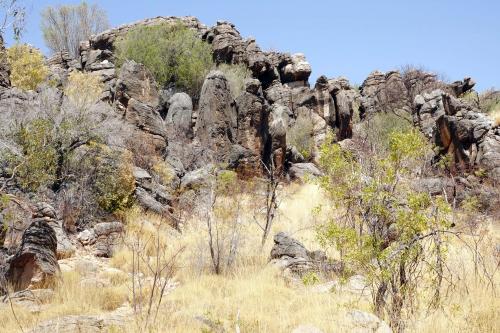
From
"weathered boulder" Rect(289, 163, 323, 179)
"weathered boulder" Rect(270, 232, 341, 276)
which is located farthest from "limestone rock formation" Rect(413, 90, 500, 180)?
"weathered boulder" Rect(270, 232, 341, 276)

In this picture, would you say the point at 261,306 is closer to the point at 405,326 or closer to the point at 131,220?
the point at 405,326

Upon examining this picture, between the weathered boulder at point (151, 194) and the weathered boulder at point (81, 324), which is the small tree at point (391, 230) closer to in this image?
the weathered boulder at point (81, 324)

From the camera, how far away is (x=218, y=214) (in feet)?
40.1

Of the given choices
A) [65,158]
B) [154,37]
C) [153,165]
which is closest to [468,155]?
[153,165]

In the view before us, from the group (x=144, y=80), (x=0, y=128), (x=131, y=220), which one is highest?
(x=144, y=80)

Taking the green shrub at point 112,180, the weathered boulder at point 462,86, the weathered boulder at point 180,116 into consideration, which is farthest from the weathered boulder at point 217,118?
the weathered boulder at point 462,86

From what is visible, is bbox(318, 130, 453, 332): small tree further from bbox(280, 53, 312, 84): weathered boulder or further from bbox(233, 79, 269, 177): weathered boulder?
bbox(280, 53, 312, 84): weathered boulder

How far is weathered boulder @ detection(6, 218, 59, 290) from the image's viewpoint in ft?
25.5

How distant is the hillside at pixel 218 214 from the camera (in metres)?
5.80

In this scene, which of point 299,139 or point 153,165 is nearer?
point 153,165

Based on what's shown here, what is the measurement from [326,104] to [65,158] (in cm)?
2547

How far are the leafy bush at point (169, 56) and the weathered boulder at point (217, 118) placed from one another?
5.60 meters

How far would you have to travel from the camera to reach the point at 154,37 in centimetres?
3111

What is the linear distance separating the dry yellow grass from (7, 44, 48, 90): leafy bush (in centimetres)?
1751
